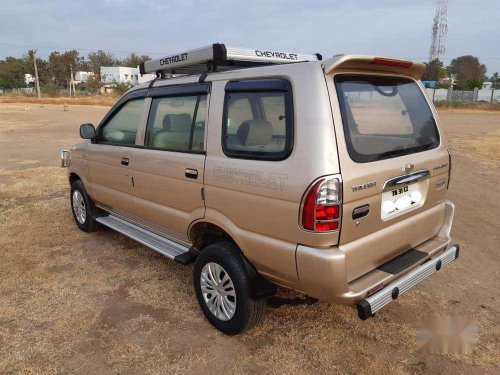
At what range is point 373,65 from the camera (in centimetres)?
269

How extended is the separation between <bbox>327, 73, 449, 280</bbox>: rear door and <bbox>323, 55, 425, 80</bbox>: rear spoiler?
5 cm

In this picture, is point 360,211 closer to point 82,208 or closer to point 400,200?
point 400,200

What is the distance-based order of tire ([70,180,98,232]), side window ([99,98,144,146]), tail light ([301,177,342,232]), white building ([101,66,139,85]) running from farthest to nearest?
white building ([101,66,139,85]) < tire ([70,180,98,232]) < side window ([99,98,144,146]) < tail light ([301,177,342,232])

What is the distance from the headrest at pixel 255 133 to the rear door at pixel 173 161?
39 centimetres

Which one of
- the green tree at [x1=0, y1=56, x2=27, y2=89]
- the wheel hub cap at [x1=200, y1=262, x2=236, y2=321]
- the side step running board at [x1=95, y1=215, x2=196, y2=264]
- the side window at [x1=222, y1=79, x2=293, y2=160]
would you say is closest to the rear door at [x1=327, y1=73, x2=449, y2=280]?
the side window at [x1=222, y1=79, x2=293, y2=160]

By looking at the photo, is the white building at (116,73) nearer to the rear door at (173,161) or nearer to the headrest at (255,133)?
the rear door at (173,161)

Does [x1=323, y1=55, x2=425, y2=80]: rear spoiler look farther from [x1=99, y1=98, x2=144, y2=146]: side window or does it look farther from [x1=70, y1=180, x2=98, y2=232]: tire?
[x1=70, y1=180, x2=98, y2=232]: tire

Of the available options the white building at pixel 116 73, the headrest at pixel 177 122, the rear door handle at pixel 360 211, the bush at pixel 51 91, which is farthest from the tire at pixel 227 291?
the white building at pixel 116 73

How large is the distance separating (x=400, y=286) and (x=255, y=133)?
55.5 inches

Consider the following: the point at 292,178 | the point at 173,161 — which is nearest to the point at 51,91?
the point at 173,161

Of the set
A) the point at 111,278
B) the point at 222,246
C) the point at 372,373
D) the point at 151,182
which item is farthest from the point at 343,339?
the point at 111,278

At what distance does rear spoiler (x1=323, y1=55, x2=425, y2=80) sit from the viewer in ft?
7.92

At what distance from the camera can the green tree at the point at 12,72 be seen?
82512mm

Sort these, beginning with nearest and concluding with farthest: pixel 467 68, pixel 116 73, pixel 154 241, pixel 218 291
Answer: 1. pixel 218 291
2. pixel 154 241
3. pixel 467 68
4. pixel 116 73
